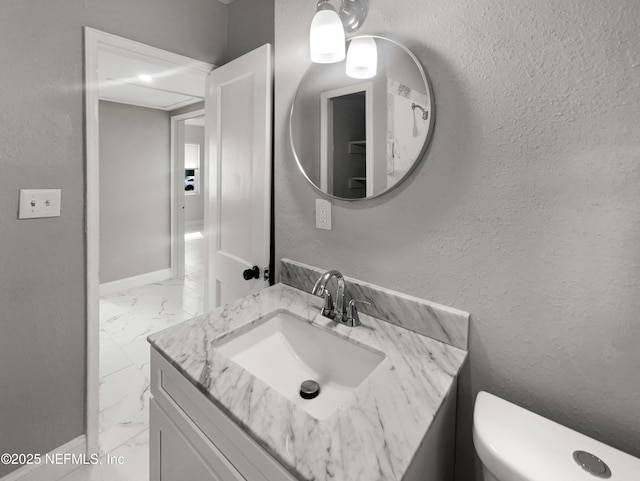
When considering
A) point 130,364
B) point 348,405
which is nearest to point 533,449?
point 348,405

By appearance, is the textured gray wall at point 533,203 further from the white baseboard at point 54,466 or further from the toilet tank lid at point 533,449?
the white baseboard at point 54,466

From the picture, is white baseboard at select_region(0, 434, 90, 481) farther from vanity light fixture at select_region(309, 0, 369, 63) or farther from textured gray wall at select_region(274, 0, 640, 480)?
vanity light fixture at select_region(309, 0, 369, 63)

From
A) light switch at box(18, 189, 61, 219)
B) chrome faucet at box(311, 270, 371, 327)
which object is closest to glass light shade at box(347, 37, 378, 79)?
chrome faucet at box(311, 270, 371, 327)

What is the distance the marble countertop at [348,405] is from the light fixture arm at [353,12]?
1.02 metres

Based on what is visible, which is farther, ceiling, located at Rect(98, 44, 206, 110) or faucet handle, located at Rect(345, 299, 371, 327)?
ceiling, located at Rect(98, 44, 206, 110)

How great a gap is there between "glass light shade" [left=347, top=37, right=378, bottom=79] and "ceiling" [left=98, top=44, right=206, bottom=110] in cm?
109

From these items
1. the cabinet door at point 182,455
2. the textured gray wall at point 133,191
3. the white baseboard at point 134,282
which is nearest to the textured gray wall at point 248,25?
the cabinet door at point 182,455

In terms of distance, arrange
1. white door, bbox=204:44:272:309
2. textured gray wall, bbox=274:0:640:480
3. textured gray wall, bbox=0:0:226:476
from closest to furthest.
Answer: textured gray wall, bbox=274:0:640:480 < textured gray wall, bbox=0:0:226:476 < white door, bbox=204:44:272:309

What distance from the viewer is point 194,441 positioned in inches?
31.7

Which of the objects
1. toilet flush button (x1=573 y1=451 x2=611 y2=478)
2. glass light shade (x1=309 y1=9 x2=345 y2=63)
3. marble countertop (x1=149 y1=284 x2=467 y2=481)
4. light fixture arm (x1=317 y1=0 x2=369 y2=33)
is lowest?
toilet flush button (x1=573 y1=451 x2=611 y2=478)

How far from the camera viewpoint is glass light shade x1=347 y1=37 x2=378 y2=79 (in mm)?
1010

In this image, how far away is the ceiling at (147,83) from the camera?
1.98 metres

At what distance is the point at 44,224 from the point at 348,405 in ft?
4.60

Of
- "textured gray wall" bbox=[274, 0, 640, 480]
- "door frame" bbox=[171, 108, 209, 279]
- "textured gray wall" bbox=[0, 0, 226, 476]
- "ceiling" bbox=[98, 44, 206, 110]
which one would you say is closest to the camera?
"textured gray wall" bbox=[274, 0, 640, 480]
